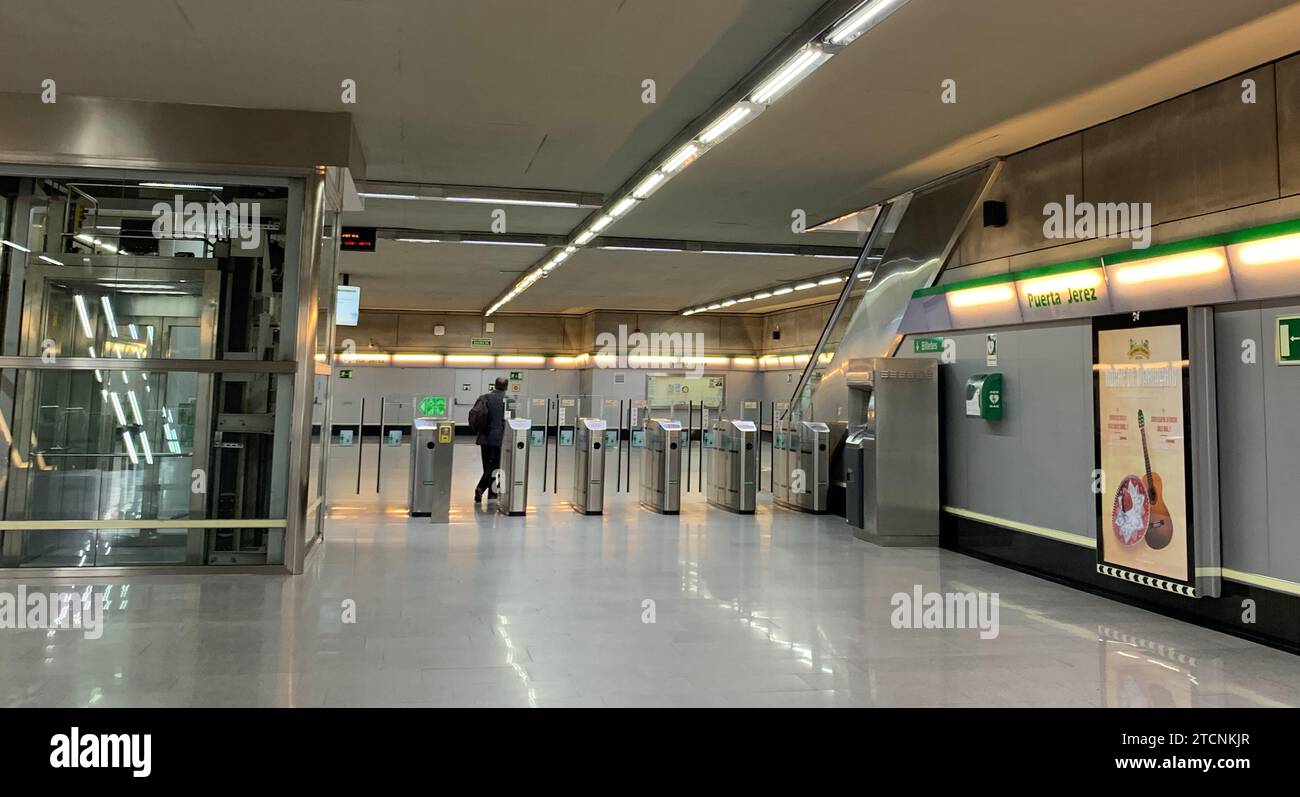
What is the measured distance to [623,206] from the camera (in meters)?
8.44

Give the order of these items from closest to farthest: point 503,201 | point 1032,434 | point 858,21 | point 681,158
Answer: point 858,21 < point 1032,434 < point 681,158 < point 503,201

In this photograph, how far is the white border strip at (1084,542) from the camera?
4316mm

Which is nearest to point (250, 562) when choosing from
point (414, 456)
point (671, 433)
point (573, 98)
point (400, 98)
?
point (414, 456)

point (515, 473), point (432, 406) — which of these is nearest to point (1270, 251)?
point (515, 473)

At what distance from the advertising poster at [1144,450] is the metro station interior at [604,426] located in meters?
0.03

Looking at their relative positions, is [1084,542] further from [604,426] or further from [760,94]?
[604,426]

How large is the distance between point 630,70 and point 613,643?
11.8ft

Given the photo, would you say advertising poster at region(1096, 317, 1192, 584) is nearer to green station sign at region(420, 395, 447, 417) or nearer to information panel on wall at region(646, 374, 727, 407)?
green station sign at region(420, 395, 447, 417)

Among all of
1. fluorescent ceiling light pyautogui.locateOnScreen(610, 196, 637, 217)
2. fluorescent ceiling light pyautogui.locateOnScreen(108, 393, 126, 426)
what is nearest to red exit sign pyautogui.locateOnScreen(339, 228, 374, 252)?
fluorescent ceiling light pyautogui.locateOnScreen(610, 196, 637, 217)

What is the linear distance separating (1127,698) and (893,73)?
3.83 m

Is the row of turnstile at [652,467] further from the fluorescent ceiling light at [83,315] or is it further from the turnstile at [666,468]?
the fluorescent ceiling light at [83,315]

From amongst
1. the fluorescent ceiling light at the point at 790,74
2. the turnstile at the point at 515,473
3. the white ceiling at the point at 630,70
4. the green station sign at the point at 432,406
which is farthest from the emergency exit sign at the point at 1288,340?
the green station sign at the point at 432,406

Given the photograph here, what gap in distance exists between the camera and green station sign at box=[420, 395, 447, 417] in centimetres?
986

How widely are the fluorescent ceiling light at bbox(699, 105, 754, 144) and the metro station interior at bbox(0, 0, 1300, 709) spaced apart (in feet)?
0.18
